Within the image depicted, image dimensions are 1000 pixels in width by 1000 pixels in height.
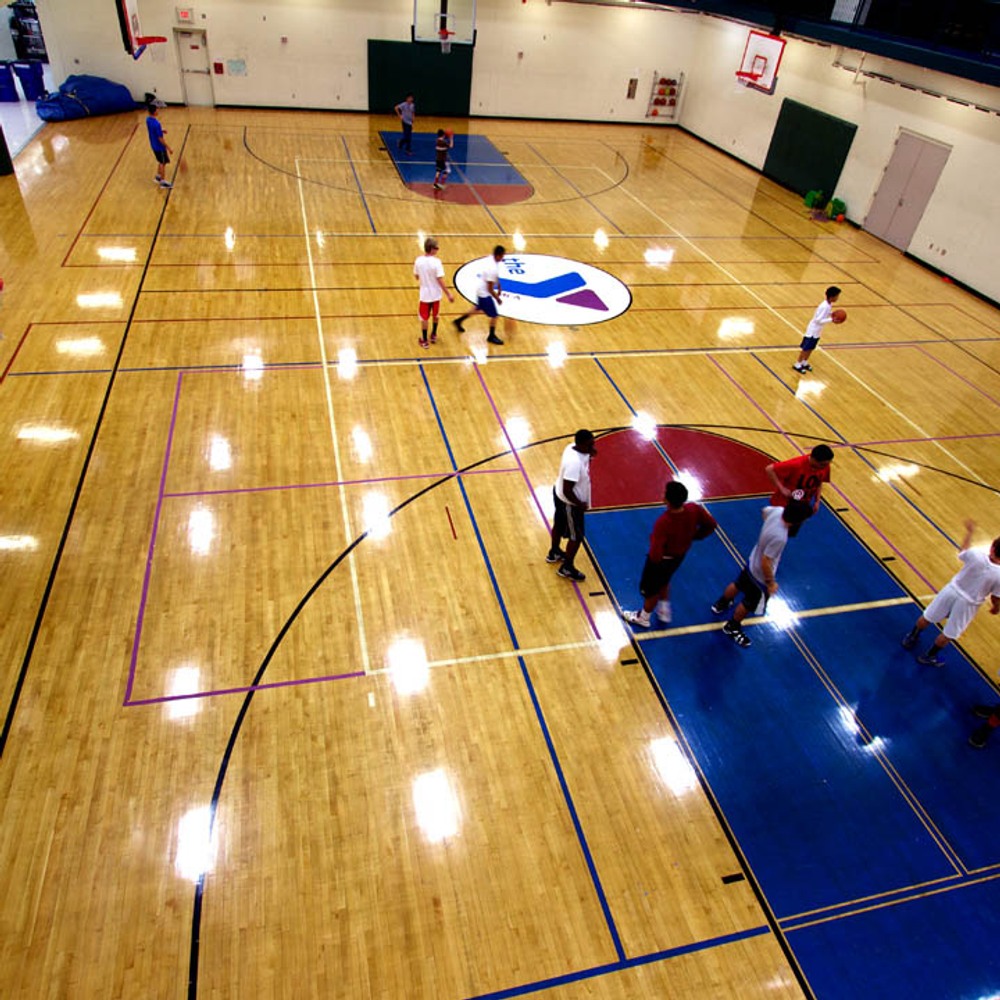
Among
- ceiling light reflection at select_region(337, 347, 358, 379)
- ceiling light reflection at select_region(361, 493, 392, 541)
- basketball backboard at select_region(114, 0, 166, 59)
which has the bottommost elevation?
ceiling light reflection at select_region(361, 493, 392, 541)

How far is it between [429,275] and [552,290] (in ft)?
12.0

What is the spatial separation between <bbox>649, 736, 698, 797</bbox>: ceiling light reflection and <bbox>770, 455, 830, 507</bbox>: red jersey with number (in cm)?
251

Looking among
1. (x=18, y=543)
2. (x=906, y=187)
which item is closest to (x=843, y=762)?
(x=18, y=543)

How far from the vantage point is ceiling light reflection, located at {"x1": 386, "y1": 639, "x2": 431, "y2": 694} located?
6053 mm

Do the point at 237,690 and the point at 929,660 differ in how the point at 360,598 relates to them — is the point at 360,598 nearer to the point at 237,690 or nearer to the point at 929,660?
the point at 237,690

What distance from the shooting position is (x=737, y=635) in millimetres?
6711

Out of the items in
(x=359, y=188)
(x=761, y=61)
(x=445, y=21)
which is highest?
(x=761, y=61)

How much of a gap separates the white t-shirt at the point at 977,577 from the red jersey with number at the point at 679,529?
2.21m

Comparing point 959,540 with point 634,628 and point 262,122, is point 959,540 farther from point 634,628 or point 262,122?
point 262,122

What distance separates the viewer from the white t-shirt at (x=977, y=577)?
5949 mm

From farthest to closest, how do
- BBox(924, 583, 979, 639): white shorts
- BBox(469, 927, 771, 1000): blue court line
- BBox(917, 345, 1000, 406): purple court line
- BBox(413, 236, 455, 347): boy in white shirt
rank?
BBox(917, 345, 1000, 406): purple court line
BBox(413, 236, 455, 347): boy in white shirt
BBox(924, 583, 979, 639): white shorts
BBox(469, 927, 771, 1000): blue court line

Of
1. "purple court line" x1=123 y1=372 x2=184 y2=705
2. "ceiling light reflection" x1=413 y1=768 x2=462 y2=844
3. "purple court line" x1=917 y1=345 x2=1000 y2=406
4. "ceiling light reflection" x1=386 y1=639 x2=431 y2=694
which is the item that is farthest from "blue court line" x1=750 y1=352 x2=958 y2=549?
"purple court line" x1=123 y1=372 x2=184 y2=705

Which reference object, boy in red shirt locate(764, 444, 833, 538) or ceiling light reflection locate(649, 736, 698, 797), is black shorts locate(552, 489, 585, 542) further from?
ceiling light reflection locate(649, 736, 698, 797)

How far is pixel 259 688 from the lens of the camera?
5.91 meters
